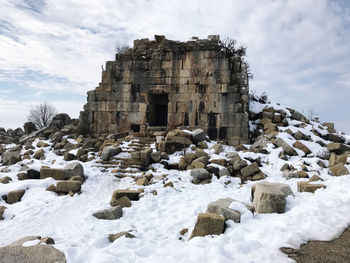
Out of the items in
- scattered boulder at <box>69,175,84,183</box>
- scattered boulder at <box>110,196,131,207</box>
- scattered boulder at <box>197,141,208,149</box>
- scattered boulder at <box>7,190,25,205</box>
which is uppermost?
scattered boulder at <box>197,141,208,149</box>

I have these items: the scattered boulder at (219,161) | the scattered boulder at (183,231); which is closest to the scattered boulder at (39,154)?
the scattered boulder at (219,161)

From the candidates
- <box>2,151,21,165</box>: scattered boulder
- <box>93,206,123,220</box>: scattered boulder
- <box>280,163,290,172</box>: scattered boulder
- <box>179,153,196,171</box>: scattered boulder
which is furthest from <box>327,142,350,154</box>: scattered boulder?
<box>2,151,21,165</box>: scattered boulder

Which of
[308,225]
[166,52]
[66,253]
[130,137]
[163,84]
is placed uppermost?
[166,52]

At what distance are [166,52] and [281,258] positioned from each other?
34.1 feet

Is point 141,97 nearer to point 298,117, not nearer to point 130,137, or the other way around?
point 130,137

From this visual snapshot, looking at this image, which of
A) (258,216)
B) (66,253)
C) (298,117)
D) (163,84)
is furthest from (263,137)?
(66,253)

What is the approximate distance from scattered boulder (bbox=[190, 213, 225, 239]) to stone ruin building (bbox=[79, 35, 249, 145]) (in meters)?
7.62

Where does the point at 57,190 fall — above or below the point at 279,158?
below

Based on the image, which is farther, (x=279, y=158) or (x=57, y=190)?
(x=279, y=158)

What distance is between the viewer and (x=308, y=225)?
356cm

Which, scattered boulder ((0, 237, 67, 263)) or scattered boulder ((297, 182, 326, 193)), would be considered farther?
scattered boulder ((297, 182, 326, 193))

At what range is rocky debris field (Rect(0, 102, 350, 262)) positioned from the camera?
329 cm

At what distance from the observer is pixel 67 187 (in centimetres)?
636

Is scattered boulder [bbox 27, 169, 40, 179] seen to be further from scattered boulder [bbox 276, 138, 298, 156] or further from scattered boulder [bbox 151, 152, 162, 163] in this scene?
scattered boulder [bbox 276, 138, 298, 156]
